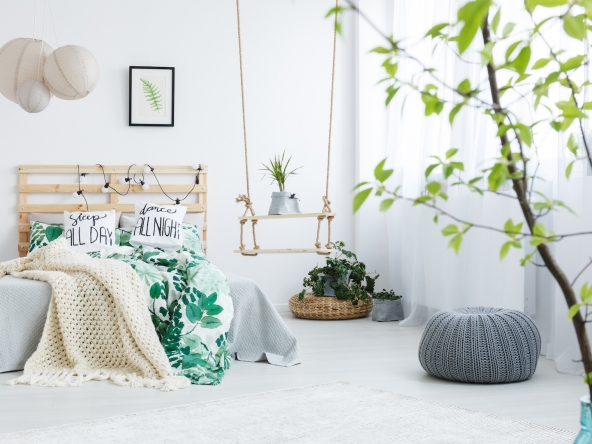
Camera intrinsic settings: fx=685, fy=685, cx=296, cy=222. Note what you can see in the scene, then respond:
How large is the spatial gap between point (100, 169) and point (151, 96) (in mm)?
674

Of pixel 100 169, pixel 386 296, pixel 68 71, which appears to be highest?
pixel 68 71

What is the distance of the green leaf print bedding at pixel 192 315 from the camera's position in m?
3.08

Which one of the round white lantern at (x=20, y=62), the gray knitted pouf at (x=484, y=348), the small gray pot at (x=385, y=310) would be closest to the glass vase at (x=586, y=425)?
the gray knitted pouf at (x=484, y=348)

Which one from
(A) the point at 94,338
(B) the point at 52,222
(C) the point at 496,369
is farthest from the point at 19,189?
(C) the point at 496,369

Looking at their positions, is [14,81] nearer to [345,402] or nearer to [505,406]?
[345,402]

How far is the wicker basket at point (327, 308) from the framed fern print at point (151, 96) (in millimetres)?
1694

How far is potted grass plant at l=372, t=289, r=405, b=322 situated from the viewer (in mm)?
4883

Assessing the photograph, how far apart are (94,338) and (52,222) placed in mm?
1965

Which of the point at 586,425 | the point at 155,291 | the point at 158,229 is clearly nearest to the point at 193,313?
the point at 155,291

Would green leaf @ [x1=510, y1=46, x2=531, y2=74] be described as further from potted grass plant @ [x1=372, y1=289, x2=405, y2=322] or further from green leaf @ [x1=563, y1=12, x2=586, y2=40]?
potted grass plant @ [x1=372, y1=289, x2=405, y2=322]

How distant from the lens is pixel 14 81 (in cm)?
339

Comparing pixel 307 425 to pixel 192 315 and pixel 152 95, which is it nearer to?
pixel 192 315

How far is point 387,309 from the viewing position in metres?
4.88

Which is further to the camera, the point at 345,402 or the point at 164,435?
the point at 345,402
